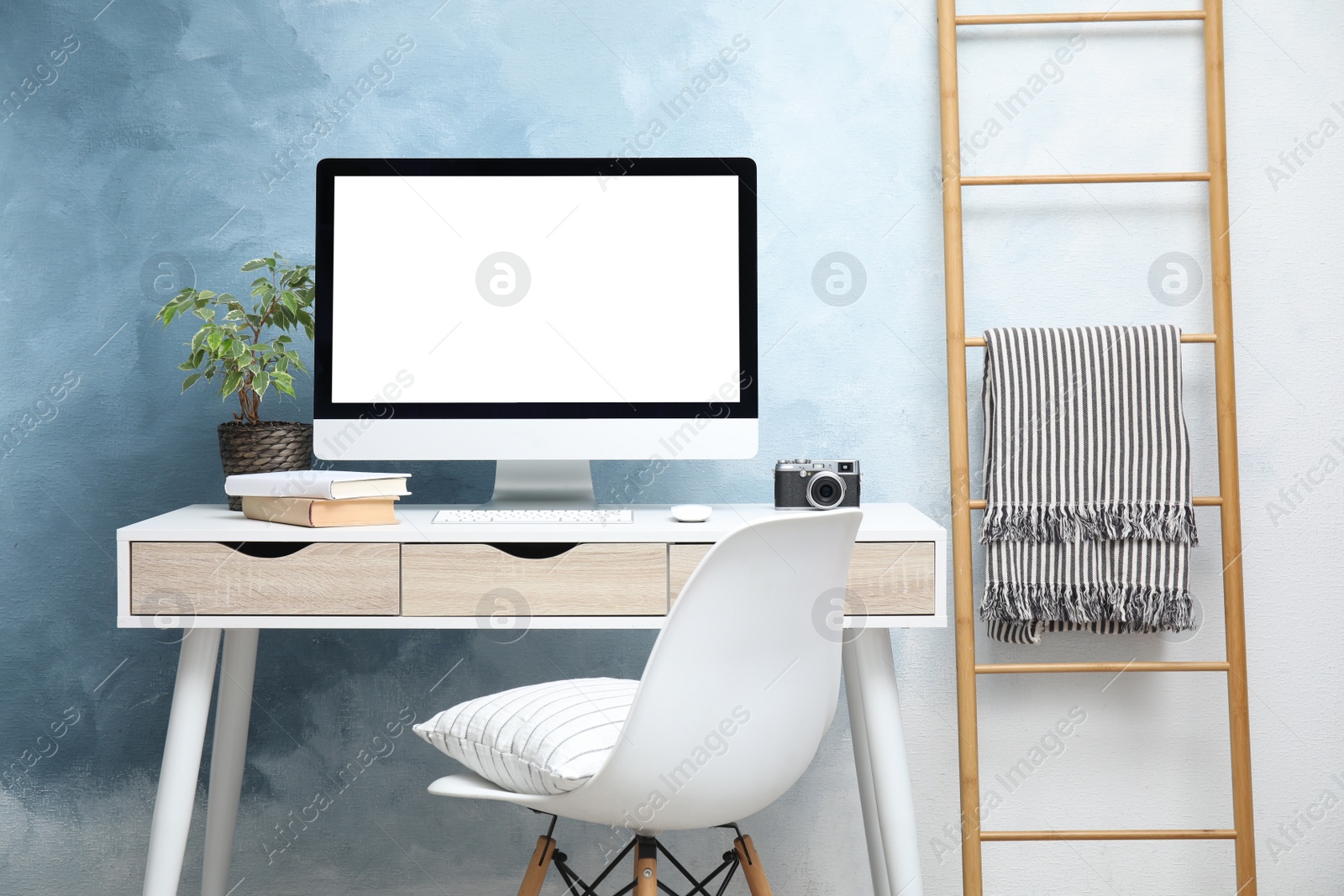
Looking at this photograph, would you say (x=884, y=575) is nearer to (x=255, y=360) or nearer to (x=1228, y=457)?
(x=1228, y=457)

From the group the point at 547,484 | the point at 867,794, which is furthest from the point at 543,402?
the point at 867,794

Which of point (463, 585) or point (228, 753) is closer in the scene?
point (463, 585)

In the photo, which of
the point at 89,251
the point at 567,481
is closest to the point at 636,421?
the point at 567,481

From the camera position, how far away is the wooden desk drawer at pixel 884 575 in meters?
1.39

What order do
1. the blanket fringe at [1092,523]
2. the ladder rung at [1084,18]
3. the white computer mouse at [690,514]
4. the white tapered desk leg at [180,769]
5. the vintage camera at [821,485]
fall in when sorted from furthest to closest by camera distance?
the ladder rung at [1084,18]
the blanket fringe at [1092,523]
the vintage camera at [821,485]
the white computer mouse at [690,514]
the white tapered desk leg at [180,769]

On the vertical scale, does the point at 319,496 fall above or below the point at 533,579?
above

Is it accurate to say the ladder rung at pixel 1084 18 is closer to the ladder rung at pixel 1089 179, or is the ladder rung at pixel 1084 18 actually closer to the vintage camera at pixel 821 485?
the ladder rung at pixel 1089 179

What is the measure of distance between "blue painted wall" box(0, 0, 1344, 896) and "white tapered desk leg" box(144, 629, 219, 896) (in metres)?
0.48

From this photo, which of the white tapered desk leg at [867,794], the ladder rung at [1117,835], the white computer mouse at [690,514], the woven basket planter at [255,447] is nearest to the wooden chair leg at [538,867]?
the white computer mouse at [690,514]

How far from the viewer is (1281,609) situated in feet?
6.06

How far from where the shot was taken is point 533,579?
4.58 ft

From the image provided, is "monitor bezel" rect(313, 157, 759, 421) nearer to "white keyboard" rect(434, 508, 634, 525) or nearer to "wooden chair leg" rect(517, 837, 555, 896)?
"white keyboard" rect(434, 508, 634, 525)

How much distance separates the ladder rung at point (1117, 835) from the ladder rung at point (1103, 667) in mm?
278

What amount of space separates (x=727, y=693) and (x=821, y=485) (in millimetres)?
605
